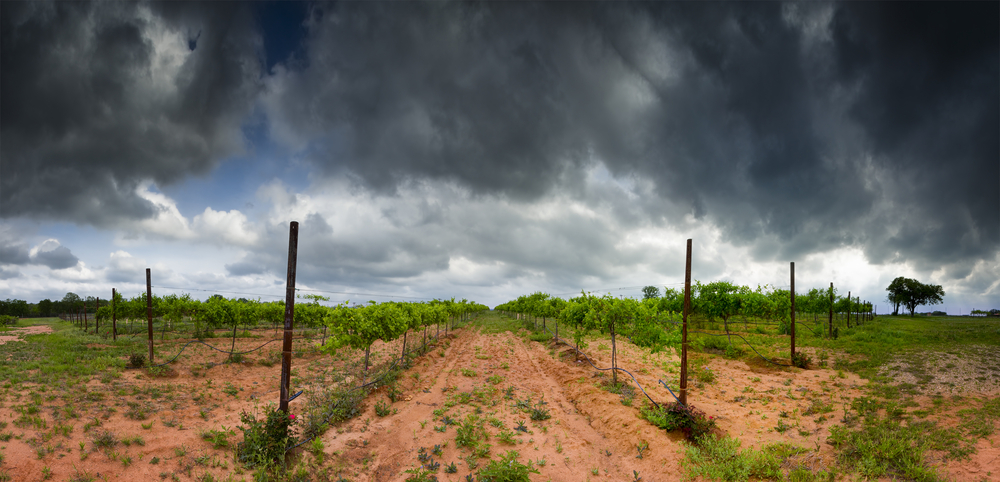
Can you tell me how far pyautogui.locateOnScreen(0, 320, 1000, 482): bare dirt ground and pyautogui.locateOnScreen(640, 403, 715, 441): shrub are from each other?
331 millimetres

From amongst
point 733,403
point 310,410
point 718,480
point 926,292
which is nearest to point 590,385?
point 733,403

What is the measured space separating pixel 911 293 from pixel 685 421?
4876 inches

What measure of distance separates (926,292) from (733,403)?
4657 inches

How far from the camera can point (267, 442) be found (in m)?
9.03

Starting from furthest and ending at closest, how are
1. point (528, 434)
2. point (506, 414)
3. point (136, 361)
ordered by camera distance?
1. point (136, 361)
2. point (506, 414)
3. point (528, 434)


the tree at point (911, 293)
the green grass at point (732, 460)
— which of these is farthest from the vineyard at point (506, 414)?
the tree at point (911, 293)

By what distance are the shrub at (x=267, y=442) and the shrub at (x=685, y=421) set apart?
10062mm

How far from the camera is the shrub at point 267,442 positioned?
28.6 feet

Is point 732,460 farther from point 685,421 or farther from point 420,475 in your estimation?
point 420,475

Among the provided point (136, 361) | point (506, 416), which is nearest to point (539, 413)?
point (506, 416)

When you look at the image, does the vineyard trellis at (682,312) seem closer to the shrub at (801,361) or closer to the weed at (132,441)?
the shrub at (801,361)

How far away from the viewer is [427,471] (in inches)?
341

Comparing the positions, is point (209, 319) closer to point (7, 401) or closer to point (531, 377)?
point (7, 401)

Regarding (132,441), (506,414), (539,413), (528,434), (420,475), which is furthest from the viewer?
(506,414)
